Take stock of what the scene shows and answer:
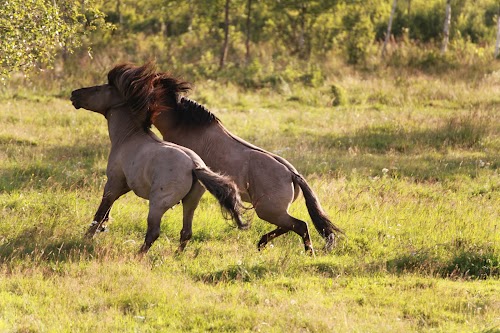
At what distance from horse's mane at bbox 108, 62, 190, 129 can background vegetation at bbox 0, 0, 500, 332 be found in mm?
1439

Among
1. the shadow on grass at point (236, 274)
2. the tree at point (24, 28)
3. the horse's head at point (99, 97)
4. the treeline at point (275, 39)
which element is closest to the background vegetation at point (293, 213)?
the shadow on grass at point (236, 274)

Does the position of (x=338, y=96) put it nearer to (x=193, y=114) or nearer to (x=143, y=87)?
(x=193, y=114)

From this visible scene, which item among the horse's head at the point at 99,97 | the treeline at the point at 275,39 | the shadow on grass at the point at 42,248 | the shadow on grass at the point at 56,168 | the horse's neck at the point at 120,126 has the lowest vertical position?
the treeline at the point at 275,39

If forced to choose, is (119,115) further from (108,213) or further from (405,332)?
(405,332)

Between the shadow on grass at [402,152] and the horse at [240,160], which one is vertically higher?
the horse at [240,160]

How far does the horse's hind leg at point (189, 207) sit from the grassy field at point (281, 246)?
0.79 feet

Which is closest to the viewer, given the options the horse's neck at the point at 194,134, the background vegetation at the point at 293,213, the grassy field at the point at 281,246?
the grassy field at the point at 281,246

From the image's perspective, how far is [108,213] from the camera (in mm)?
9617

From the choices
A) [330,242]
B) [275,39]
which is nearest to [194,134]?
[330,242]

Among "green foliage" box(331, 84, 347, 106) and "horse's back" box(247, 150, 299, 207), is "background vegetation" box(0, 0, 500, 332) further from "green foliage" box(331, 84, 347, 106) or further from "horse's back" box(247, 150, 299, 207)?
"horse's back" box(247, 150, 299, 207)

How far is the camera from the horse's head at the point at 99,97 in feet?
33.5

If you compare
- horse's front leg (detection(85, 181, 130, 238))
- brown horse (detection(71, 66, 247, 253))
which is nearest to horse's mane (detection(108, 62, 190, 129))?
brown horse (detection(71, 66, 247, 253))

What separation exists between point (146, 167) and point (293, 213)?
9.02 ft

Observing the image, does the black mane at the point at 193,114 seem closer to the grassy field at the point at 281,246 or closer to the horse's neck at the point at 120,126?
the horse's neck at the point at 120,126
